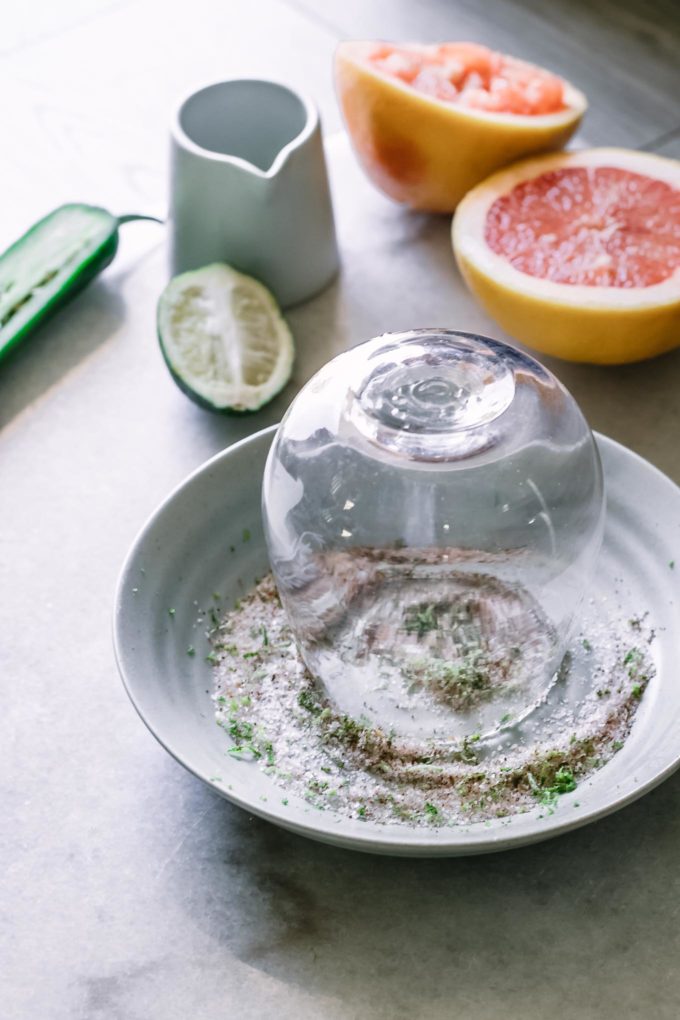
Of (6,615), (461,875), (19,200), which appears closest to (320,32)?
(19,200)

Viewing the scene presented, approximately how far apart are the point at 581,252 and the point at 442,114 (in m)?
0.13

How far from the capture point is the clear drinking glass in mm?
508

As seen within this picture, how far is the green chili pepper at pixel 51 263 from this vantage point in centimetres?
78

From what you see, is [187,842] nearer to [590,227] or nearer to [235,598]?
[235,598]

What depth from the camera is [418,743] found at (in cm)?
54

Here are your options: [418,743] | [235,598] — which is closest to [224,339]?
[235,598]

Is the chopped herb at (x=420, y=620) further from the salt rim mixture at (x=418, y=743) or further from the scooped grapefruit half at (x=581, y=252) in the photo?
the scooped grapefruit half at (x=581, y=252)

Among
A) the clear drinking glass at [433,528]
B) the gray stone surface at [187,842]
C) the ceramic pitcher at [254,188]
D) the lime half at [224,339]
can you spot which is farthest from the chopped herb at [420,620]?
the ceramic pitcher at [254,188]

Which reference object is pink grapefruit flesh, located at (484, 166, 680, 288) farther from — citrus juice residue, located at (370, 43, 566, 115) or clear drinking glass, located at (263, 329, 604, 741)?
clear drinking glass, located at (263, 329, 604, 741)

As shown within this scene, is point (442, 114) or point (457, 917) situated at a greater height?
point (442, 114)

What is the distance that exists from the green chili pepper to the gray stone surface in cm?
3

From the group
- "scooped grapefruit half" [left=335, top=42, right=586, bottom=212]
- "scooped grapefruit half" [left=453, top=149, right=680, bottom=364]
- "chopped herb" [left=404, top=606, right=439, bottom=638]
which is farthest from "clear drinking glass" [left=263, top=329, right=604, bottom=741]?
"scooped grapefruit half" [left=335, top=42, right=586, bottom=212]

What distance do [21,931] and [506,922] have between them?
202 mm

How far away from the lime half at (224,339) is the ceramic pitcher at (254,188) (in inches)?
0.9
